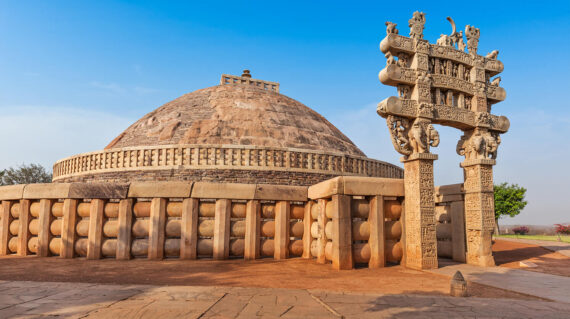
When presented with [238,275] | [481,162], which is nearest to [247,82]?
[481,162]

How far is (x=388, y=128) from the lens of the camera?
24.1 ft

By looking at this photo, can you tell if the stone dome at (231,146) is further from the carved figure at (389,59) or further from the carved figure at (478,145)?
the carved figure at (389,59)

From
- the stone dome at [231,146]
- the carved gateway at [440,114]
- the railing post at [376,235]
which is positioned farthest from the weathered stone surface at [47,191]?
the stone dome at [231,146]

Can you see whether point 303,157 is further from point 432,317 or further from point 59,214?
point 432,317

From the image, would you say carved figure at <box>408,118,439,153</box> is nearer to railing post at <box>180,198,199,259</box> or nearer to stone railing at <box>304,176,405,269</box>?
stone railing at <box>304,176,405,269</box>

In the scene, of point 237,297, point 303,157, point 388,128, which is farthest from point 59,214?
point 303,157

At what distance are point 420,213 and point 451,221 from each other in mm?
1917

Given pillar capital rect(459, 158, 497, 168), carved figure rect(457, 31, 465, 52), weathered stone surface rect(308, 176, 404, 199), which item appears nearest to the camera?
weathered stone surface rect(308, 176, 404, 199)

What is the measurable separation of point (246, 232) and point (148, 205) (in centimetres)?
200

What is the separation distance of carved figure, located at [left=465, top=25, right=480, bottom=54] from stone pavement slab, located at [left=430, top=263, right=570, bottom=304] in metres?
4.83

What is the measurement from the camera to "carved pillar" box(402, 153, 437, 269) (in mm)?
6660

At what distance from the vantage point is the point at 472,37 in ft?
27.6

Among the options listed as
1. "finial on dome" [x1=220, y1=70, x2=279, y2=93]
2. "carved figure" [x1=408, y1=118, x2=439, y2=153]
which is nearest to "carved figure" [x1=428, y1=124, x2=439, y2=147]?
"carved figure" [x1=408, y1=118, x2=439, y2=153]

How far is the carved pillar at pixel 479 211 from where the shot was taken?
24.2ft
